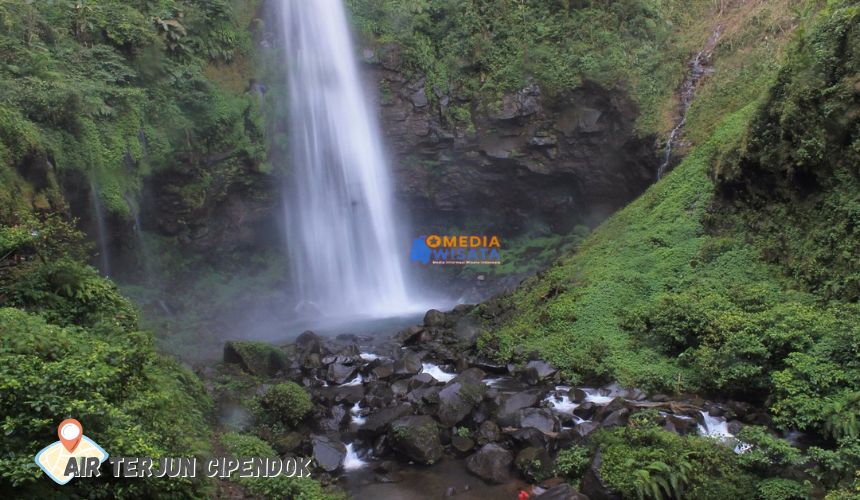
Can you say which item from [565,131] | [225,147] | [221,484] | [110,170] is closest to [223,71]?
[225,147]

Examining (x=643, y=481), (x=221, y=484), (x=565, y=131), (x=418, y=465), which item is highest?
(x=565, y=131)

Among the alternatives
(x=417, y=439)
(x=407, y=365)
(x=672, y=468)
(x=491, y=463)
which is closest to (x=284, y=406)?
(x=417, y=439)

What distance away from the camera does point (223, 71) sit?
1812 cm

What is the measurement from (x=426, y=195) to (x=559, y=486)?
14.8 meters

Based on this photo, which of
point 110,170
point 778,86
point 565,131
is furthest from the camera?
point 565,131

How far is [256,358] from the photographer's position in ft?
40.1

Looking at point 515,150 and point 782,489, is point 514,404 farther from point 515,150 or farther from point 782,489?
point 515,150

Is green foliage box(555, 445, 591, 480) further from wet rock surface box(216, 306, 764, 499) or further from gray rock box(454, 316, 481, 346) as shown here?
gray rock box(454, 316, 481, 346)

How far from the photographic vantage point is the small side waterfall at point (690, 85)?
17.5 meters

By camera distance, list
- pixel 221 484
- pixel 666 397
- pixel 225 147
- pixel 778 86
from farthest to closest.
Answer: pixel 225 147 → pixel 778 86 → pixel 666 397 → pixel 221 484

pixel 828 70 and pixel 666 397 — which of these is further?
pixel 828 70

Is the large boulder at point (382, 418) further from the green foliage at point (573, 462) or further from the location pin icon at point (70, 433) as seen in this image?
the location pin icon at point (70, 433)

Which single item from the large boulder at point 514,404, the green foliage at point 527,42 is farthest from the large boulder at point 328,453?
the green foliage at point 527,42

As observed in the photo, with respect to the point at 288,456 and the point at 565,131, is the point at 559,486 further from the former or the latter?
the point at 565,131
